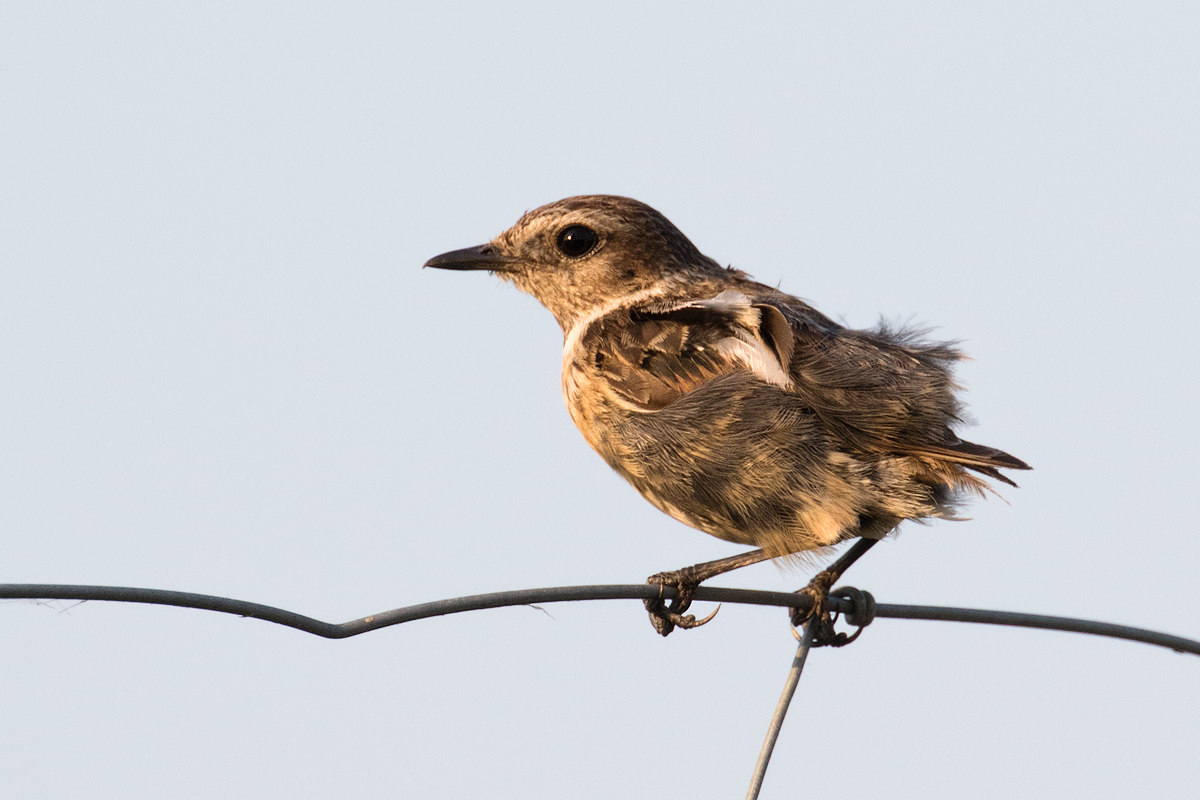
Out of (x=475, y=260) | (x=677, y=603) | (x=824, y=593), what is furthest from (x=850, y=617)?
(x=475, y=260)

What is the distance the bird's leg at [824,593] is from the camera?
4.57 metres

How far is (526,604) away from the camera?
291 centimetres

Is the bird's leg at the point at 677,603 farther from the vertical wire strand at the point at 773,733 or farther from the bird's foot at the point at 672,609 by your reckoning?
the vertical wire strand at the point at 773,733

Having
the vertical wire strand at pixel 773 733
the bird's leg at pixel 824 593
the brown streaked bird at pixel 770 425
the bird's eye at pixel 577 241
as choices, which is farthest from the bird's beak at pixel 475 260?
the vertical wire strand at pixel 773 733

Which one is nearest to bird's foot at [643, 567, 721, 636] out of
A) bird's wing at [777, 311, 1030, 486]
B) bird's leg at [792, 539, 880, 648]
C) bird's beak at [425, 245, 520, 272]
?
bird's leg at [792, 539, 880, 648]

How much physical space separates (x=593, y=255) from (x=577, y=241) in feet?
0.39

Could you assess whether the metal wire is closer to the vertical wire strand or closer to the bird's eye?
the vertical wire strand

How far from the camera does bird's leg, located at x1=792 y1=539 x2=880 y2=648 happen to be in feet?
15.0

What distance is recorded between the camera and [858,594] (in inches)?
188

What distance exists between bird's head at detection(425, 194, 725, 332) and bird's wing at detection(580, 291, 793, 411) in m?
0.79

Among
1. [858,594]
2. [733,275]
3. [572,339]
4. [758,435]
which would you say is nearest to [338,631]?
[758,435]

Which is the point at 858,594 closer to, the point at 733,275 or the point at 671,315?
the point at 671,315

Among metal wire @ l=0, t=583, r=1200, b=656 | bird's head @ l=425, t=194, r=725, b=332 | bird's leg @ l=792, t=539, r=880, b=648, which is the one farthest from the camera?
bird's head @ l=425, t=194, r=725, b=332

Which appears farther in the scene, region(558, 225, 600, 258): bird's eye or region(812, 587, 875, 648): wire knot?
region(558, 225, 600, 258): bird's eye
